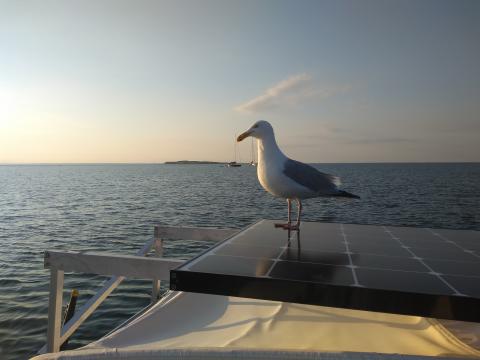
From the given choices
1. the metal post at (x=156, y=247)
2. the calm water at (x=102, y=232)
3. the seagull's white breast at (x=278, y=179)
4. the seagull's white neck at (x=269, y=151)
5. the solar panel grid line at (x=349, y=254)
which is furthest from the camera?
the calm water at (x=102, y=232)

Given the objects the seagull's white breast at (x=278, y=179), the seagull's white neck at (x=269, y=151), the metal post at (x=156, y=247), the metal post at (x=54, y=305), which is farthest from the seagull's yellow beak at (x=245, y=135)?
the metal post at (x=156, y=247)

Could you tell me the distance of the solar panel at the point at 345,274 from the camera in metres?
3.80

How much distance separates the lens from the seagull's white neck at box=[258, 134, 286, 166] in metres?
7.46

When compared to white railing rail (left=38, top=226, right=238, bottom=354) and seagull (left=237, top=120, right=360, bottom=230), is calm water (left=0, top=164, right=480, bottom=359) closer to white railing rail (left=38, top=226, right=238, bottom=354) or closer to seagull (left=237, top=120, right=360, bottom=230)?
white railing rail (left=38, top=226, right=238, bottom=354)

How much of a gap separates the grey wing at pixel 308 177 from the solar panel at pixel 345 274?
3.62 ft

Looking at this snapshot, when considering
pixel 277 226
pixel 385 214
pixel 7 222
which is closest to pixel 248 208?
pixel 385 214

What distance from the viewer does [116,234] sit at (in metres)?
32.2

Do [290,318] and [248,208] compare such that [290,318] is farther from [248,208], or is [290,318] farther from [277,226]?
[248,208]

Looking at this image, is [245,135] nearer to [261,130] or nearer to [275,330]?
[261,130]

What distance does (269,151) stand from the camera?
24.7 ft

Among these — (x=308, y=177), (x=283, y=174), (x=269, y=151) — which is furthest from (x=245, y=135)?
(x=308, y=177)

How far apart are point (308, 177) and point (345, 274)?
316 centimetres

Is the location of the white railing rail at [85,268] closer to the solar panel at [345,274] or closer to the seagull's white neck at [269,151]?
the solar panel at [345,274]

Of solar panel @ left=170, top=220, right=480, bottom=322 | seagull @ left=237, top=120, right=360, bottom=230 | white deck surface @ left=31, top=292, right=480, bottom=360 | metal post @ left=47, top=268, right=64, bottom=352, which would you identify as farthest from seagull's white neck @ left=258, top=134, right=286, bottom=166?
metal post @ left=47, top=268, right=64, bottom=352
